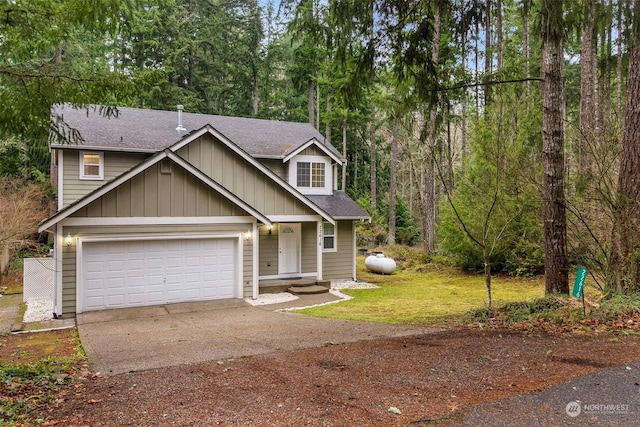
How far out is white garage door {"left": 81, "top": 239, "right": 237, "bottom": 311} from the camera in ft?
34.0

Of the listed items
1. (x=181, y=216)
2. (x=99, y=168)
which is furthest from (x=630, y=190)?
(x=99, y=168)

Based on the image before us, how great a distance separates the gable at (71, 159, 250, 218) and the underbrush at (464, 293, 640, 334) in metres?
7.19

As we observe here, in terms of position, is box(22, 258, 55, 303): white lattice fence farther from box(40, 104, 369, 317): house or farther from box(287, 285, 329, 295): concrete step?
box(287, 285, 329, 295): concrete step

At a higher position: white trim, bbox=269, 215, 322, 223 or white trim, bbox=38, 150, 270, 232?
white trim, bbox=38, 150, 270, 232

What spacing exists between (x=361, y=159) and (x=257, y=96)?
9252 mm

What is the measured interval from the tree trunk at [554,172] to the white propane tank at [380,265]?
31.2 ft

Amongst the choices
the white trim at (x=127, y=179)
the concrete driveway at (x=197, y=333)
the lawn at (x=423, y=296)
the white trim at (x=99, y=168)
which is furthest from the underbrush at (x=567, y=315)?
the white trim at (x=99, y=168)

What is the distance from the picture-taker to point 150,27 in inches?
1063

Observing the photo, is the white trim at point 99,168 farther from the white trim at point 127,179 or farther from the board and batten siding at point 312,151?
the board and batten siding at point 312,151

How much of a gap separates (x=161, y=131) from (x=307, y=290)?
7.77 meters

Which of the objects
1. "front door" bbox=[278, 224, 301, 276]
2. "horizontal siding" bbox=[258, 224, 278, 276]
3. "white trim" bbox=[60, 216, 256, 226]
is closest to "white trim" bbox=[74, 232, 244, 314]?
"white trim" bbox=[60, 216, 256, 226]

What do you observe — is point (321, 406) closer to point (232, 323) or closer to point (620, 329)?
point (620, 329)

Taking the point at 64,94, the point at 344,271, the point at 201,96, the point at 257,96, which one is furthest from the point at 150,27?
the point at 64,94

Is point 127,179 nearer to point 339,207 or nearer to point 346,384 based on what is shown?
point 339,207
